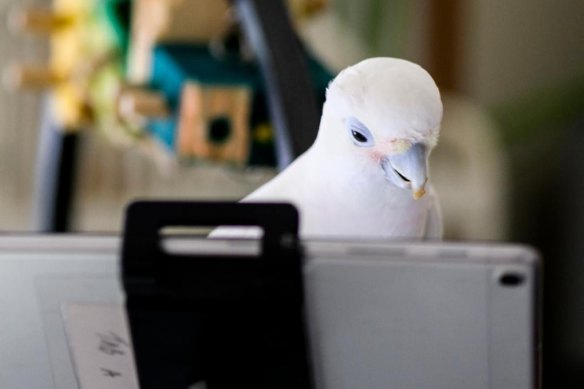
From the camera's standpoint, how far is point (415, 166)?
15.1 inches

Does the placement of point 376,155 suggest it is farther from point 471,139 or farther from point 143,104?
point 471,139

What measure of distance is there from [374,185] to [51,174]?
77 cm

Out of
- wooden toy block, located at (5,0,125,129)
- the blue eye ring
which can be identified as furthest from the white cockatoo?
wooden toy block, located at (5,0,125,129)

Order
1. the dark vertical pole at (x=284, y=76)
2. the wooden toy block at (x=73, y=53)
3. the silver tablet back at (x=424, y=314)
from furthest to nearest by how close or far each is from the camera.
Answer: the wooden toy block at (x=73, y=53) → the dark vertical pole at (x=284, y=76) → the silver tablet back at (x=424, y=314)

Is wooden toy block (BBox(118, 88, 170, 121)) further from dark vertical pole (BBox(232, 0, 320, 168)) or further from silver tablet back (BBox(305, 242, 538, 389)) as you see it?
silver tablet back (BBox(305, 242, 538, 389))

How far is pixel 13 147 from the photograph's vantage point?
1722mm

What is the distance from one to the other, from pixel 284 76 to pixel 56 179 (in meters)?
0.60

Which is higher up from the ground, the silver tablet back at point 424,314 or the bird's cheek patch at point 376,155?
the bird's cheek patch at point 376,155

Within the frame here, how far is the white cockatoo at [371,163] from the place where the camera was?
376mm

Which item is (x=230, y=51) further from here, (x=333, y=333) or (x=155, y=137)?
(x=333, y=333)

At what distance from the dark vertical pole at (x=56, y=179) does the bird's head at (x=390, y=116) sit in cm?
74

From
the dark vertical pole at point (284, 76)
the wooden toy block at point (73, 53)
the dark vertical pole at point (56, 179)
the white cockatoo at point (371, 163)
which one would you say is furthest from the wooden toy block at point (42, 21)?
the white cockatoo at point (371, 163)

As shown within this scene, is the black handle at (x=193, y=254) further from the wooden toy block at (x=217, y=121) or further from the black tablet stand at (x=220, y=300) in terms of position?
the wooden toy block at (x=217, y=121)

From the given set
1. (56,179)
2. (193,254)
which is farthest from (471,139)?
(193,254)
